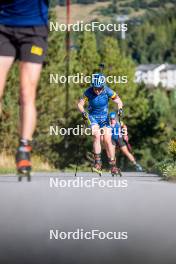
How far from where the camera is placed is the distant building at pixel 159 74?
4473mm

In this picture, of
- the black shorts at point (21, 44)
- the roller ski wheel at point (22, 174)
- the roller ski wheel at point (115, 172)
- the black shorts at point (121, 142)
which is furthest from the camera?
the black shorts at point (121, 142)

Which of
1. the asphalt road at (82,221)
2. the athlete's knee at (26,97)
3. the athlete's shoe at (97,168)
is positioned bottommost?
the asphalt road at (82,221)

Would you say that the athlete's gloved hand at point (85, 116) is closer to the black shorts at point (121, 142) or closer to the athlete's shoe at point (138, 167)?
the black shorts at point (121, 142)

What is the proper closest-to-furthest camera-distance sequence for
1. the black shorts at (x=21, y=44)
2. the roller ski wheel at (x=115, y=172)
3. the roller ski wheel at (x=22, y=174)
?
the black shorts at (x=21, y=44) < the roller ski wheel at (x=22, y=174) < the roller ski wheel at (x=115, y=172)

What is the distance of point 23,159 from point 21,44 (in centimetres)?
41

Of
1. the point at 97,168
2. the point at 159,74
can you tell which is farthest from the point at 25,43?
the point at 159,74

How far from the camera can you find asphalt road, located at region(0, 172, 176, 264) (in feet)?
13.0

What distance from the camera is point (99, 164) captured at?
434 centimetres

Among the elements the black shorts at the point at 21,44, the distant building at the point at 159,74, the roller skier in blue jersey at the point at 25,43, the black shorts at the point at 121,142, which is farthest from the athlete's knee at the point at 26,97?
the distant building at the point at 159,74

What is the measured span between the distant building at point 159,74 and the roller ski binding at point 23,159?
0.67m

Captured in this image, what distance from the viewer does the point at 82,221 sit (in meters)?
4.02

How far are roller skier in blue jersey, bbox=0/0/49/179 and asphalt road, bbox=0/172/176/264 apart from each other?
0.18 metres

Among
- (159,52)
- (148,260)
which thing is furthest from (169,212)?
(159,52)

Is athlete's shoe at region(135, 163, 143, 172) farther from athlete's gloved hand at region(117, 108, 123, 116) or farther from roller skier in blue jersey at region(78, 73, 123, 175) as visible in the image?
athlete's gloved hand at region(117, 108, 123, 116)
